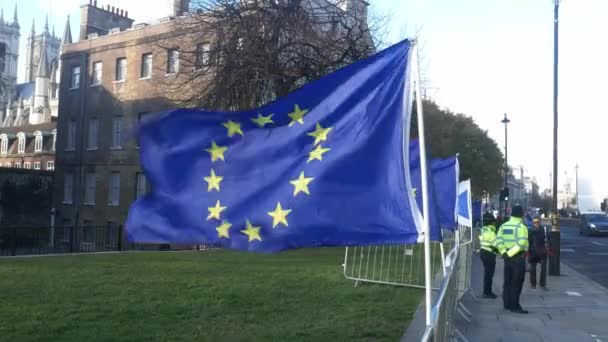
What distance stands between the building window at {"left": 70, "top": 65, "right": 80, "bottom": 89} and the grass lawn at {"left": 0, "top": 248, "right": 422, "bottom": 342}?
31.7m

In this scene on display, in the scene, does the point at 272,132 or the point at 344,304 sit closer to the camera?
the point at 272,132


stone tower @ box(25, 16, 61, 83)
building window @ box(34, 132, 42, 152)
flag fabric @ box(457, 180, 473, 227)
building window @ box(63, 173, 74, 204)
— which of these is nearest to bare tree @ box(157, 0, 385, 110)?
flag fabric @ box(457, 180, 473, 227)

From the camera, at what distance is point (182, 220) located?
486 cm

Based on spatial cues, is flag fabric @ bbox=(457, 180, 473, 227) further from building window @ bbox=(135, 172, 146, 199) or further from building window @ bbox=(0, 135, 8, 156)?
building window @ bbox=(0, 135, 8, 156)

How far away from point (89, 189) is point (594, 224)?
3205 centimetres

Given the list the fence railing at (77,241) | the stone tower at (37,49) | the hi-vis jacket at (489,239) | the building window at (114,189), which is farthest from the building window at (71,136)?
the stone tower at (37,49)

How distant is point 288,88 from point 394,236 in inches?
663

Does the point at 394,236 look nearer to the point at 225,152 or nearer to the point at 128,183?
the point at 225,152

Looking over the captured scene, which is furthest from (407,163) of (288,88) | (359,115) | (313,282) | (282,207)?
(288,88)

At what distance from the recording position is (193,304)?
382 inches

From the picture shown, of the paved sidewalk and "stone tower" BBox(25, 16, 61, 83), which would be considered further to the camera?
"stone tower" BBox(25, 16, 61, 83)

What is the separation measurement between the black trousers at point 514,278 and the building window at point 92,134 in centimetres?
3658

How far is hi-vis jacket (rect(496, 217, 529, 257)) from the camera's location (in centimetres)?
1080

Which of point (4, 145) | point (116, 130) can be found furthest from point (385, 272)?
point (4, 145)
